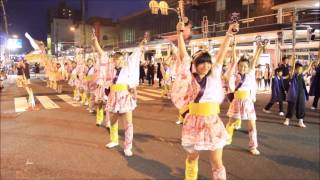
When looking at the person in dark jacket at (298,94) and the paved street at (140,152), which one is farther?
the person in dark jacket at (298,94)

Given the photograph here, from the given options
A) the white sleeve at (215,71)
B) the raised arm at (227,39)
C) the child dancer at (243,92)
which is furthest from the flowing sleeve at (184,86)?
the child dancer at (243,92)

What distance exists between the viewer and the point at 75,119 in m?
11.0

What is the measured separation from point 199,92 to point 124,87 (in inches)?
116

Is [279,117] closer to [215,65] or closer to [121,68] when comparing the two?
[121,68]

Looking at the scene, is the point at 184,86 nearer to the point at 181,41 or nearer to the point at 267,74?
the point at 181,41

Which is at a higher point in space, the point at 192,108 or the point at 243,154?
the point at 192,108

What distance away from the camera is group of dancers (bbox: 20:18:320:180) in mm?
3988

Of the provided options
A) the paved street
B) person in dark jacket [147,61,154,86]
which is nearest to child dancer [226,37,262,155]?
the paved street

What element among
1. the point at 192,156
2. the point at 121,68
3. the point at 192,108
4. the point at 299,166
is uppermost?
the point at 121,68

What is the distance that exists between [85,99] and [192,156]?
11.6 m

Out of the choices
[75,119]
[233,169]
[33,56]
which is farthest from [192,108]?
[33,56]

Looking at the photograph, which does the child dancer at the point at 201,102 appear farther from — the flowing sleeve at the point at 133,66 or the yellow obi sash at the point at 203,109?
the flowing sleeve at the point at 133,66

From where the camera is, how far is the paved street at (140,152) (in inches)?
220

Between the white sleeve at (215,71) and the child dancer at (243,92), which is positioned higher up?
the white sleeve at (215,71)
